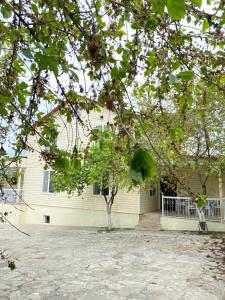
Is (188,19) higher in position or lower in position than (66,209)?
higher

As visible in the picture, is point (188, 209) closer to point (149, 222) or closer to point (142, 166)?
point (149, 222)

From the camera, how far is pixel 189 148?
485 inches

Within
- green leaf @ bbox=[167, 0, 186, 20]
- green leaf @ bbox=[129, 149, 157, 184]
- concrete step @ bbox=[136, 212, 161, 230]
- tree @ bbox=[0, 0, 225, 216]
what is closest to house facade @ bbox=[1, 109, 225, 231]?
concrete step @ bbox=[136, 212, 161, 230]

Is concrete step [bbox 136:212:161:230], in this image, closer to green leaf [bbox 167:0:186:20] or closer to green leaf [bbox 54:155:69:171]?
green leaf [bbox 54:155:69:171]

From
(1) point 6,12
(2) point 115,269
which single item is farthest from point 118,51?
(2) point 115,269

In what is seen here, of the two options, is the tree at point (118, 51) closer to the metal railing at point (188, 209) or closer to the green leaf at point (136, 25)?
the green leaf at point (136, 25)

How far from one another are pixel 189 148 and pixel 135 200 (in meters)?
4.10

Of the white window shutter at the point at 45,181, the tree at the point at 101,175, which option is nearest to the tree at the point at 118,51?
the tree at the point at 101,175

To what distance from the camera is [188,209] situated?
13.5 m

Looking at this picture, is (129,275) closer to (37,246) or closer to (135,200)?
(37,246)

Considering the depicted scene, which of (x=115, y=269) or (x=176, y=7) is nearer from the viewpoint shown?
(x=176, y=7)

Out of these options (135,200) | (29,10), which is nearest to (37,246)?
(135,200)

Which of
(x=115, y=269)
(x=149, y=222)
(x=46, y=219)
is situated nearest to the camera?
(x=115, y=269)

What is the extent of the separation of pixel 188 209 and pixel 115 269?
7362 millimetres
